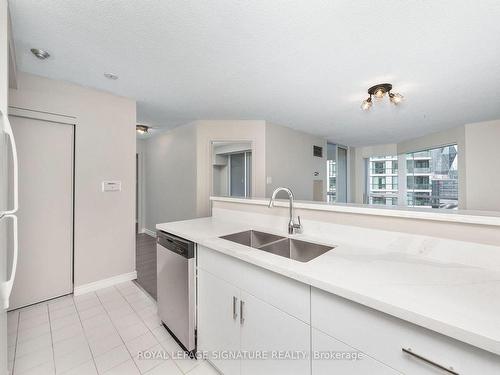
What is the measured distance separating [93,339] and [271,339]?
5.26 feet

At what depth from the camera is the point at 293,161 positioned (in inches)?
183

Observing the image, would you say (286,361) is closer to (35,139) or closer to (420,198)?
(35,139)

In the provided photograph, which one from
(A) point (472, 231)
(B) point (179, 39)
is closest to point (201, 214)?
(B) point (179, 39)

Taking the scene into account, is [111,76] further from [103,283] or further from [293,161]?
[293,161]

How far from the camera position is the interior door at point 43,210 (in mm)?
2207

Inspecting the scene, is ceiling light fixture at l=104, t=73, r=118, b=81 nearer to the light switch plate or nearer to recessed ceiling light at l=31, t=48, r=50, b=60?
recessed ceiling light at l=31, t=48, r=50, b=60

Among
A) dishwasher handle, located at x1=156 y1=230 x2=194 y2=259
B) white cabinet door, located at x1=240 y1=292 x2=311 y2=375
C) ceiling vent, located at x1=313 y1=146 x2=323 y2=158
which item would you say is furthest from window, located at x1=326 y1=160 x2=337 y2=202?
white cabinet door, located at x1=240 y1=292 x2=311 y2=375

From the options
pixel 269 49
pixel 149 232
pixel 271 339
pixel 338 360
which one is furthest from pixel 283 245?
pixel 149 232

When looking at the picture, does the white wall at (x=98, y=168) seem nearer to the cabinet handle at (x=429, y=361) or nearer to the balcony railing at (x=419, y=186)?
the cabinet handle at (x=429, y=361)

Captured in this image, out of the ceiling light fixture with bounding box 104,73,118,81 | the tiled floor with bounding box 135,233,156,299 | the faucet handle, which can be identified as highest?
the ceiling light fixture with bounding box 104,73,118,81

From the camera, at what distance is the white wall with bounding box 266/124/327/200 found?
4.12m

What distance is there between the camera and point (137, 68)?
2.16 meters

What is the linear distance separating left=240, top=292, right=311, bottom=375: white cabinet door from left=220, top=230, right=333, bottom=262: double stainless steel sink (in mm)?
475

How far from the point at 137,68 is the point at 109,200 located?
5.15ft
